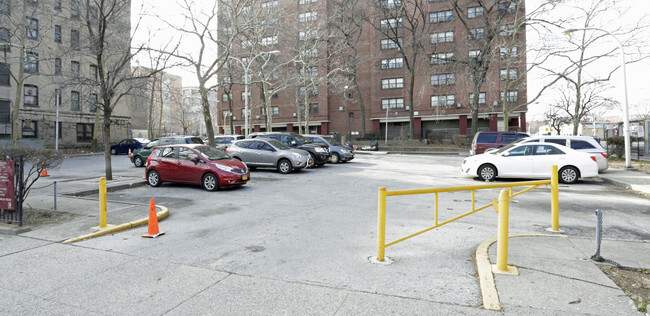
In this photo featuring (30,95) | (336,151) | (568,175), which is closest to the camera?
(568,175)

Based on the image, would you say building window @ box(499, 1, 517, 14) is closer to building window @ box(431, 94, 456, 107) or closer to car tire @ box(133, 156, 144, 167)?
building window @ box(431, 94, 456, 107)

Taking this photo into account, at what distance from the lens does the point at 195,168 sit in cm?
1252

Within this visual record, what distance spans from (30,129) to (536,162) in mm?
39890

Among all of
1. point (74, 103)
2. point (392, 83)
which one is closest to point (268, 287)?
point (74, 103)

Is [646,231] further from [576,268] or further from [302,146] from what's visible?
[302,146]

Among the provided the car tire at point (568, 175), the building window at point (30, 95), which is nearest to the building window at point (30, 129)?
the building window at point (30, 95)

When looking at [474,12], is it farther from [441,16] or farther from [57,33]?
[57,33]

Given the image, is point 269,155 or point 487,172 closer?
point 487,172

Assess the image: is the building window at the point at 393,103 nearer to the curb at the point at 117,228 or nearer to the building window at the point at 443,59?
the building window at the point at 443,59

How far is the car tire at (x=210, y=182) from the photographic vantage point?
40.0 ft

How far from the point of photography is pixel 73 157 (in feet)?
97.6

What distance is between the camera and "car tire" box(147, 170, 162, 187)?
13.3 m

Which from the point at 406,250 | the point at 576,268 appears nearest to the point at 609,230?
the point at 576,268

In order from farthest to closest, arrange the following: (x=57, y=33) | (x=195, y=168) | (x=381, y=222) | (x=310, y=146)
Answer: (x=57, y=33)
(x=310, y=146)
(x=195, y=168)
(x=381, y=222)
